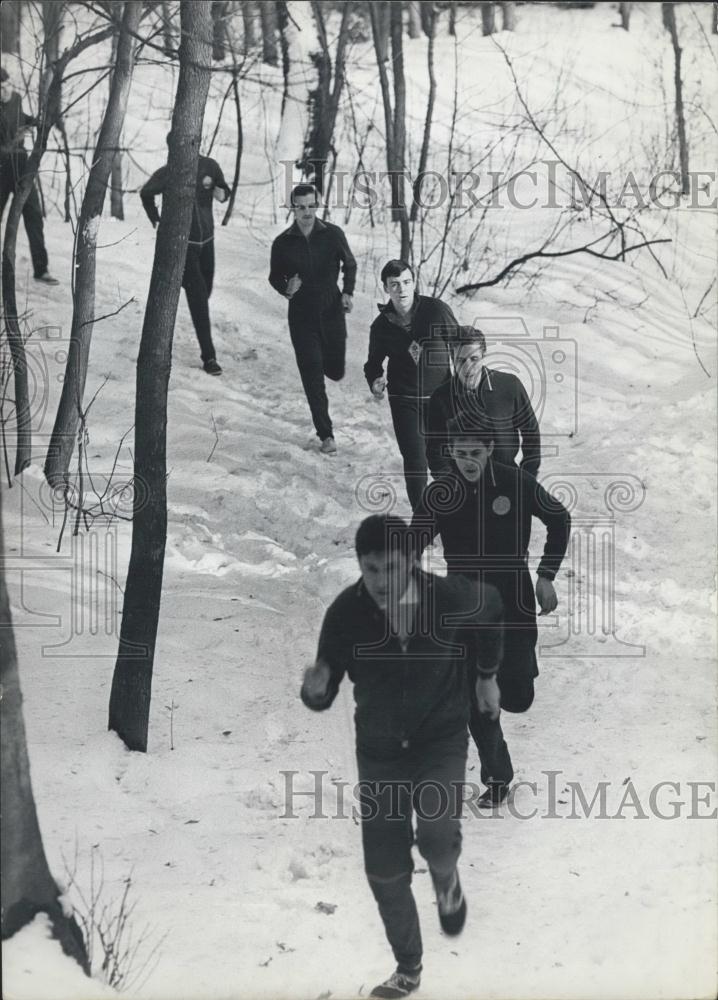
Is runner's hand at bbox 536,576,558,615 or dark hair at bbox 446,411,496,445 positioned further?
dark hair at bbox 446,411,496,445

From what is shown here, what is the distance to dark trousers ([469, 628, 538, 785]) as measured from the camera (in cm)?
490

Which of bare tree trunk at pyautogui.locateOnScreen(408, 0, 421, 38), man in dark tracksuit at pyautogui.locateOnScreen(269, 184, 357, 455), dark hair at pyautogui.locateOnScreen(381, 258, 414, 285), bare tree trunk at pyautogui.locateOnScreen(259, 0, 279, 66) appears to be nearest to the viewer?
dark hair at pyautogui.locateOnScreen(381, 258, 414, 285)

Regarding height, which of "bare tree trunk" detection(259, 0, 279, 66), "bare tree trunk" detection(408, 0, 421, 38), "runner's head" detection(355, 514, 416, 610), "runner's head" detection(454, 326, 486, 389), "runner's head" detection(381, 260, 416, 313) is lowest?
"runner's head" detection(355, 514, 416, 610)

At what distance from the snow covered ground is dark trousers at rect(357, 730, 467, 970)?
324mm

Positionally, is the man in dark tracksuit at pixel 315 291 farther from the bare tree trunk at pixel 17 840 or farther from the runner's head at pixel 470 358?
the bare tree trunk at pixel 17 840

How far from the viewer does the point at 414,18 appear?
13.2 m

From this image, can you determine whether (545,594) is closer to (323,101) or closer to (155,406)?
(155,406)

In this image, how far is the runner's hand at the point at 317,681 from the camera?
3881 millimetres

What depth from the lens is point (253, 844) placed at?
467 centimetres

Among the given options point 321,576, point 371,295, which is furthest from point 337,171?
point 321,576

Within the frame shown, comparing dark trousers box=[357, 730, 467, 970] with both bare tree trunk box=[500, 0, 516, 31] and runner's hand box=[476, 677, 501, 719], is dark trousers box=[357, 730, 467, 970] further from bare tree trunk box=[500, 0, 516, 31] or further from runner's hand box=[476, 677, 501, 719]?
bare tree trunk box=[500, 0, 516, 31]

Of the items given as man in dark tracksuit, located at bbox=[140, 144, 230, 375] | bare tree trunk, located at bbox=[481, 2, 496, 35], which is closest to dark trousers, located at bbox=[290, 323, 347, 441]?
man in dark tracksuit, located at bbox=[140, 144, 230, 375]

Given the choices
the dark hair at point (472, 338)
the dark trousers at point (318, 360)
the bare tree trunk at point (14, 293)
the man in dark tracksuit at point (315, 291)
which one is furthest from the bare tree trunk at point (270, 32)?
the dark hair at point (472, 338)

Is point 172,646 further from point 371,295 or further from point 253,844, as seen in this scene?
point 371,295
